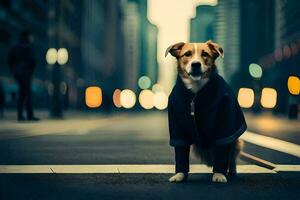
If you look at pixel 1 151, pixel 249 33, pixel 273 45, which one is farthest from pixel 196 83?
pixel 249 33

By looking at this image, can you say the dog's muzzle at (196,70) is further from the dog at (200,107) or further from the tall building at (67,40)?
the tall building at (67,40)

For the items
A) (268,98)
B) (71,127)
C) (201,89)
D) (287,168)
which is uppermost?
(201,89)

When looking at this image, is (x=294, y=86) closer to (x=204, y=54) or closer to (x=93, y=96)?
(x=93, y=96)

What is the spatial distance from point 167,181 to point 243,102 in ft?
243

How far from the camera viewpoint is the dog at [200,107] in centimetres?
536

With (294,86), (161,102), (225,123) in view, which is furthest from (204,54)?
(161,102)

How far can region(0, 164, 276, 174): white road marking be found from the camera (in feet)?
20.6

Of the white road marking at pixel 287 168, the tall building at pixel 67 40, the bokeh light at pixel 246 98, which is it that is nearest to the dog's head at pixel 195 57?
the white road marking at pixel 287 168

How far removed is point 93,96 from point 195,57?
152ft

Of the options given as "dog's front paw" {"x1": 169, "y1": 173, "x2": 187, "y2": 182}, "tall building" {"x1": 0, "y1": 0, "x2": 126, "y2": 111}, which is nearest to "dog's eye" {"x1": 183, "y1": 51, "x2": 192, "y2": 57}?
"dog's front paw" {"x1": 169, "y1": 173, "x2": 187, "y2": 182}

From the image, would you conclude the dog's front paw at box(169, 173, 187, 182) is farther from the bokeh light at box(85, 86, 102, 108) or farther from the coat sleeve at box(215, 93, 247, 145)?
the bokeh light at box(85, 86, 102, 108)

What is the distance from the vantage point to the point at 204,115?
550 cm

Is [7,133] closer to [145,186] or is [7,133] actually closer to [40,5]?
[145,186]

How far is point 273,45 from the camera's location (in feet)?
410
